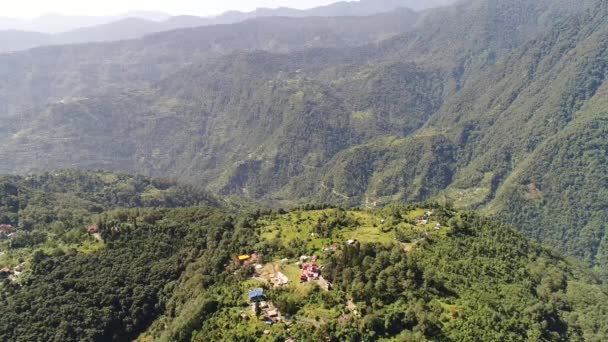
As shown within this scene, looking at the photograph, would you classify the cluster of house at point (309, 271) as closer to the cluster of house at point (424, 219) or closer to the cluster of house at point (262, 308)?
the cluster of house at point (262, 308)

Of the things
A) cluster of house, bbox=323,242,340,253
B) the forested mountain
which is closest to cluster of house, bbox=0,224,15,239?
the forested mountain

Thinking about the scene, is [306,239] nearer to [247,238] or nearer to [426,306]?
[247,238]

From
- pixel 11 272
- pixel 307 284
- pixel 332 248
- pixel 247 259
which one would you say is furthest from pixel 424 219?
pixel 11 272

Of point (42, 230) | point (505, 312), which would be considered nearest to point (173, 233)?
point (42, 230)

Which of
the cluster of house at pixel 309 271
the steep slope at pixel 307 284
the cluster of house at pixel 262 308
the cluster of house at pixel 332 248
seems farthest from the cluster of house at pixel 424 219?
the cluster of house at pixel 262 308

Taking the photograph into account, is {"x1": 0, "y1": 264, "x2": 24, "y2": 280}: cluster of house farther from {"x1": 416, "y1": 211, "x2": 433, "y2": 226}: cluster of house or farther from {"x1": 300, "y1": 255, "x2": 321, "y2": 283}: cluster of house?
{"x1": 416, "y1": 211, "x2": 433, "y2": 226}: cluster of house

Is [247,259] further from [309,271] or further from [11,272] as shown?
[11,272]
